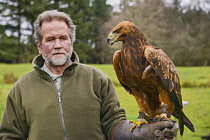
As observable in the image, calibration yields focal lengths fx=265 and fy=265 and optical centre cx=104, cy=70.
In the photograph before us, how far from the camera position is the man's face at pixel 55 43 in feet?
7.63

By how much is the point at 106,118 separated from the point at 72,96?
15.2 inches

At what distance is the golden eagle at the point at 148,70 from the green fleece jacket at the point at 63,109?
796 millimetres

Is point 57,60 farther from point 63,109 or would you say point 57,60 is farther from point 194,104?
point 194,104

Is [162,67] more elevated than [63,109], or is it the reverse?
[162,67]

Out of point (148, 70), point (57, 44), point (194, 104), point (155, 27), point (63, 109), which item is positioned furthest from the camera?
point (155, 27)

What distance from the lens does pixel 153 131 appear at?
1700 mm

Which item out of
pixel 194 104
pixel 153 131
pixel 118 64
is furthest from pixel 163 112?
pixel 194 104

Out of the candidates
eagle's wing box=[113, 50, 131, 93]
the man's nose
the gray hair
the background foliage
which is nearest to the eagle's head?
eagle's wing box=[113, 50, 131, 93]

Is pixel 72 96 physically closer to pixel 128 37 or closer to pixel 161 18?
pixel 128 37

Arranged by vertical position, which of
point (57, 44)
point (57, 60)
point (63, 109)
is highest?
point (57, 44)

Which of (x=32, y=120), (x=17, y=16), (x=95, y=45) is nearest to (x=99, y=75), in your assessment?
(x=32, y=120)

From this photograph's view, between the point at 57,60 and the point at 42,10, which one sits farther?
the point at 42,10

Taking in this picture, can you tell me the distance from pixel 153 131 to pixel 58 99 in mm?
1045

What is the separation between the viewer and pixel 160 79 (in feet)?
5.32
